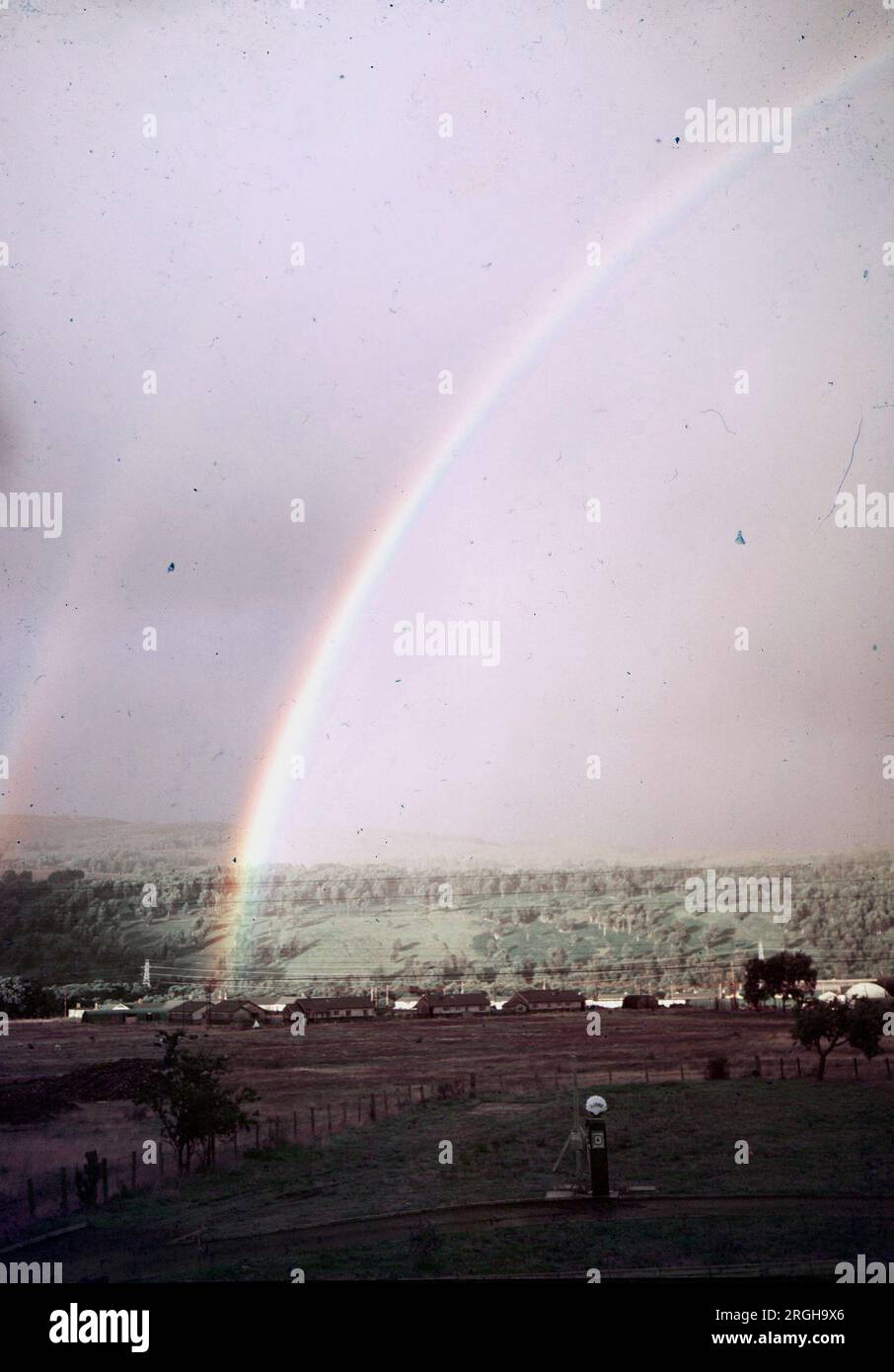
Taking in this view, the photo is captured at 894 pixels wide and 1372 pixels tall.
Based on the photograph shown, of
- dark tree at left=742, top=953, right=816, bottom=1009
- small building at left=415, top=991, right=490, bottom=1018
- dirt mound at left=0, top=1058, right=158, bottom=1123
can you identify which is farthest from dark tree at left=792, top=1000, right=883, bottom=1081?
dirt mound at left=0, top=1058, right=158, bottom=1123

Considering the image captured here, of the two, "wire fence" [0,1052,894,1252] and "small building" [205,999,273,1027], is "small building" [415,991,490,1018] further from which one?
"small building" [205,999,273,1027]

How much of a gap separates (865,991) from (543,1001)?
2663 mm

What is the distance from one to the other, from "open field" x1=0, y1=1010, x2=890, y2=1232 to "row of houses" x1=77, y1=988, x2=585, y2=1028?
86 mm

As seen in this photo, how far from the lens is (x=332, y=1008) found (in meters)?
9.42

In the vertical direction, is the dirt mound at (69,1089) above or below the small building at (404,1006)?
below

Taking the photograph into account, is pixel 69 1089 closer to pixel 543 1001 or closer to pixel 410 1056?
pixel 410 1056

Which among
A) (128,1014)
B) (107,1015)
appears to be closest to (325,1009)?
(128,1014)

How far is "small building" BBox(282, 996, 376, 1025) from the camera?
9.38 m

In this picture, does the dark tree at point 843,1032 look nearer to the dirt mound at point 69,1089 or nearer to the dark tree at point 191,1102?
the dark tree at point 191,1102

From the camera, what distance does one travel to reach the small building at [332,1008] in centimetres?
938

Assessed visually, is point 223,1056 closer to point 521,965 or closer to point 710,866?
point 521,965

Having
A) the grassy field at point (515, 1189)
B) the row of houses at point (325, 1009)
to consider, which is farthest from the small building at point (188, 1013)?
the grassy field at point (515, 1189)
